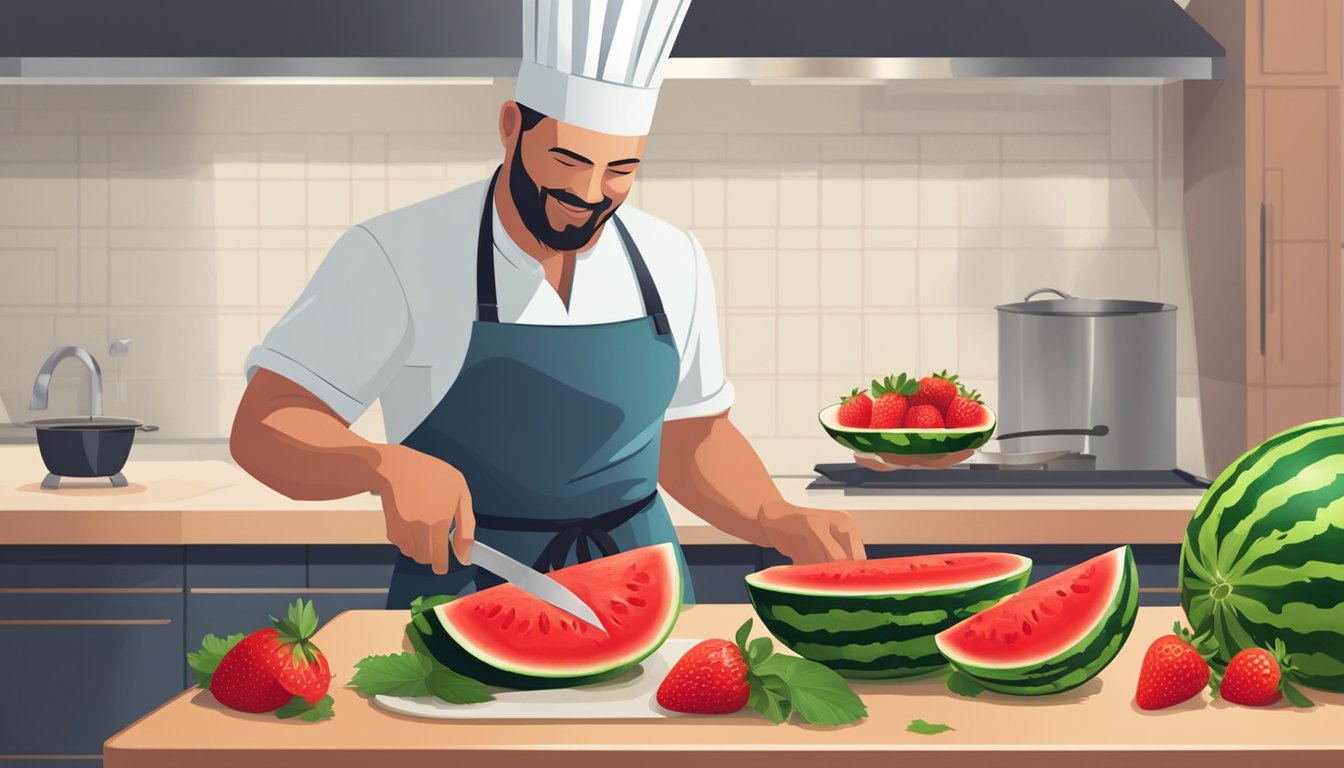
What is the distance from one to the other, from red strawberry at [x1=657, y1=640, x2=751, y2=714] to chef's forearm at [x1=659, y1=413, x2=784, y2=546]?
583 mm

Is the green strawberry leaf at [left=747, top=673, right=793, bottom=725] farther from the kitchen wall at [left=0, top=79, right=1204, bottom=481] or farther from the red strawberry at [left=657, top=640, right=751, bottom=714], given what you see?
the kitchen wall at [left=0, top=79, right=1204, bottom=481]

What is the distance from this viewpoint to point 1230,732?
3.69ft

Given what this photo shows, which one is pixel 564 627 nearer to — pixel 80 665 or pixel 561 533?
pixel 561 533

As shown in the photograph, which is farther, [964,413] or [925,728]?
[964,413]

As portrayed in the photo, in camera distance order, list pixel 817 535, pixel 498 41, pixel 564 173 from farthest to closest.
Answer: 1. pixel 498 41
2. pixel 564 173
3. pixel 817 535

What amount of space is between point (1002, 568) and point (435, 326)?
2.69 feet

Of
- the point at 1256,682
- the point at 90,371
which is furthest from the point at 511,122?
the point at 90,371

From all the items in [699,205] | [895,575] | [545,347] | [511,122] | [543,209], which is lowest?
[895,575]

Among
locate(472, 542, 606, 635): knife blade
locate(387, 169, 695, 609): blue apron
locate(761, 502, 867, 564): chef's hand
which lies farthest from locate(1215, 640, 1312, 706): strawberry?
locate(387, 169, 695, 609): blue apron

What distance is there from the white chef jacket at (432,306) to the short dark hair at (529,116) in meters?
0.16

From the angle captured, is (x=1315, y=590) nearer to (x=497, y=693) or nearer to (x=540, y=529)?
(x=497, y=693)

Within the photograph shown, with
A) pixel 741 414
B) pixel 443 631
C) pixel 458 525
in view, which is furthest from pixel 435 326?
pixel 741 414

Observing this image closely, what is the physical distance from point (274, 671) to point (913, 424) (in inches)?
80.5

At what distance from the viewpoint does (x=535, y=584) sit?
1284 mm
